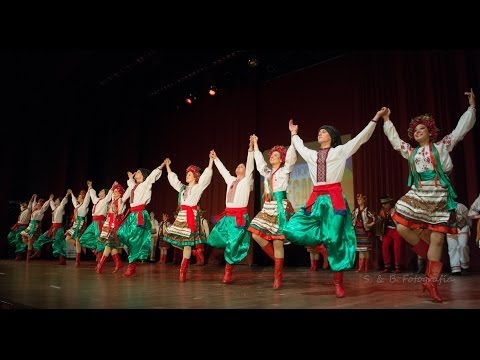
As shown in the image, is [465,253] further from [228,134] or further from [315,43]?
[228,134]

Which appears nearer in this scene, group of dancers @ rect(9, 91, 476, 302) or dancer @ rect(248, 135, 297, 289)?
group of dancers @ rect(9, 91, 476, 302)

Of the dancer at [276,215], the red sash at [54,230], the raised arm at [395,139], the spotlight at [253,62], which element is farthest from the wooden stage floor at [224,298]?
the spotlight at [253,62]

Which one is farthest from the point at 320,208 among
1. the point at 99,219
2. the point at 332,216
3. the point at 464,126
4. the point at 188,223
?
the point at 99,219

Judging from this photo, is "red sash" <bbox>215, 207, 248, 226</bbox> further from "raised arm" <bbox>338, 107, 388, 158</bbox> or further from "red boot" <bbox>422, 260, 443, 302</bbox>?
"red boot" <bbox>422, 260, 443, 302</bbox>

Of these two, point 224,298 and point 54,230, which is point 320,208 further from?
point 54,230

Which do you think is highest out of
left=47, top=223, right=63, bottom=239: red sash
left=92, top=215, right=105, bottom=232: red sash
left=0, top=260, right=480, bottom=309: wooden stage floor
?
left=92, top=215, right=105, bottom=232: red sash

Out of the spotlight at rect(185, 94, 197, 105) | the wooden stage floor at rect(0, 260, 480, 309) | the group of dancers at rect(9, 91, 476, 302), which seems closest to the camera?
the wooden stage floor at rect(0, 260, 480, 309)

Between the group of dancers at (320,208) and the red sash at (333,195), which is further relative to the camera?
the red sash at (333,195)

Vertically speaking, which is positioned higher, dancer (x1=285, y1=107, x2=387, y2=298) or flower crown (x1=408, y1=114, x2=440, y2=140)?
flower crown (x1=408, y1=114, x2=440, y2=140)

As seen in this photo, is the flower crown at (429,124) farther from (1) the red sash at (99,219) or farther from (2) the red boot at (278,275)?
(1) the red sash at (99,219)

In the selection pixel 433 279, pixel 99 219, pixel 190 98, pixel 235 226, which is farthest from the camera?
pixel 190 98

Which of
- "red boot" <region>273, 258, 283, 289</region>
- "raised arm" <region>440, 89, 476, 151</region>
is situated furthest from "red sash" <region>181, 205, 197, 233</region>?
"raised arm" <region>440, 89, 476, 151</region>

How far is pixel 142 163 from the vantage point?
1125 cm

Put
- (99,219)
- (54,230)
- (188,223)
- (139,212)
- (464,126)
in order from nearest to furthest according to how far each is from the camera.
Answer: (464,126), (188,223), (139,212), (99,219), (54,230)
